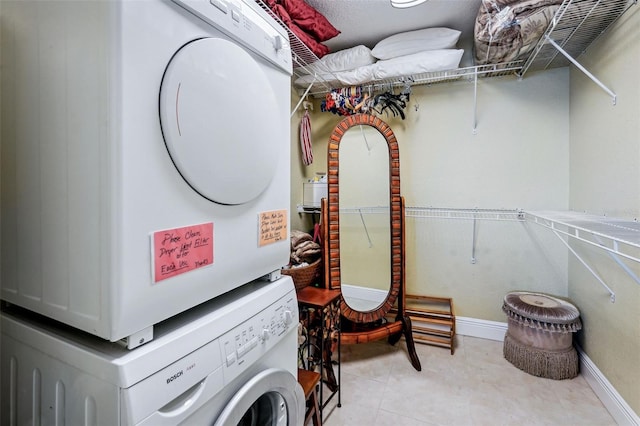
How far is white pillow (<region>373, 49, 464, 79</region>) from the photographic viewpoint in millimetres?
1974

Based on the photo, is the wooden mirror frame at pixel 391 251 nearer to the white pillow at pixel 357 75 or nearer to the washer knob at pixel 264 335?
the white pillow at pixel 357 75

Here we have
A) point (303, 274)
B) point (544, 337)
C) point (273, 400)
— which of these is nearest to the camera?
point (273, 400)

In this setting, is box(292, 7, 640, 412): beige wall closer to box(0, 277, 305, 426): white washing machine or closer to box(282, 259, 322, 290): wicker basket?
box(282, 259, 322, 290): wicker basket

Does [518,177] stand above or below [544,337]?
above

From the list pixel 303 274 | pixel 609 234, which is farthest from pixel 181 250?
pixel 609 234

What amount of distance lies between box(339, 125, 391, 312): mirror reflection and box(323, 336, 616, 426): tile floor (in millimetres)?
Answer: 493

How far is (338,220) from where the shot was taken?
1.98 metres

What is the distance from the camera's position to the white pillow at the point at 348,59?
217 centimetres

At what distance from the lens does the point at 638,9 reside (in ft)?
4.42

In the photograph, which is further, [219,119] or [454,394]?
[454,394]

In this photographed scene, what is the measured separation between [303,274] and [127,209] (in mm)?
1262

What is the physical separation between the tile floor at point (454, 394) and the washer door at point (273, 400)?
0.68 meters

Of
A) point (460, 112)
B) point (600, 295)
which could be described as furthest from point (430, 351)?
point (460, 112)

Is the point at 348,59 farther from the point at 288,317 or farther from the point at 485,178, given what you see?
the point at 288,317
